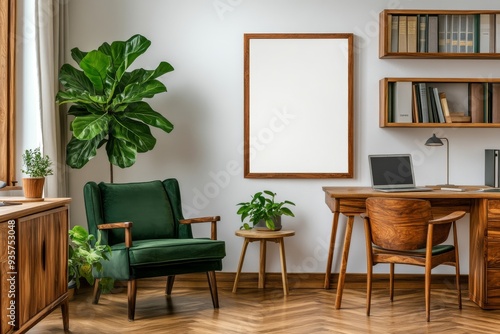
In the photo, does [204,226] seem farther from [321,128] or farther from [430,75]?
[430,75]

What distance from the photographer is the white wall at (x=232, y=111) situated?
Result: 17.5ft

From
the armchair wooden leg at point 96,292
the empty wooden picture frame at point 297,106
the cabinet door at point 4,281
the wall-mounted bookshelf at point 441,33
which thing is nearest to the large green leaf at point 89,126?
the armchair wooden leg at point 96,292

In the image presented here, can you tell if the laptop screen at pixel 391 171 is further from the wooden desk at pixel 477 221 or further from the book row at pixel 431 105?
the book row at pixel 431 105

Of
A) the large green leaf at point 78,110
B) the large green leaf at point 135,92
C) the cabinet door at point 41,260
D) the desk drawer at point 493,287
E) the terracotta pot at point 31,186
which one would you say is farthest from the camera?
the large green leaf at point 78,110

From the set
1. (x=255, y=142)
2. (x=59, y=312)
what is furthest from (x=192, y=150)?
(x=59, y=312)

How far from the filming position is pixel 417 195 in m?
4.53

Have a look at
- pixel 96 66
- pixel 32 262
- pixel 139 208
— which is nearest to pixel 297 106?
pixel 139 208

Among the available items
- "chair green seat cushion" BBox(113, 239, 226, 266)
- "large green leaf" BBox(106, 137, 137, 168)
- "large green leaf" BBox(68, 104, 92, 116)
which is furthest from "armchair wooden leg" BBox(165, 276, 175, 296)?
"large green leaf" BBox(68, 104, 92, 116)

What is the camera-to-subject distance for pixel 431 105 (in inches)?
202

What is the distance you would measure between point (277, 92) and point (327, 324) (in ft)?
6.51

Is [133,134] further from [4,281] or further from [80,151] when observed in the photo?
[4,281]

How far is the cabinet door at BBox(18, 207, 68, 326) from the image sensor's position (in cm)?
322

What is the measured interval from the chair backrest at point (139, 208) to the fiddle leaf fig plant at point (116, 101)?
0.73 feet

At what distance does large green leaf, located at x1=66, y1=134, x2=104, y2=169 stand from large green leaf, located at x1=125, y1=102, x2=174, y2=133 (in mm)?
284
